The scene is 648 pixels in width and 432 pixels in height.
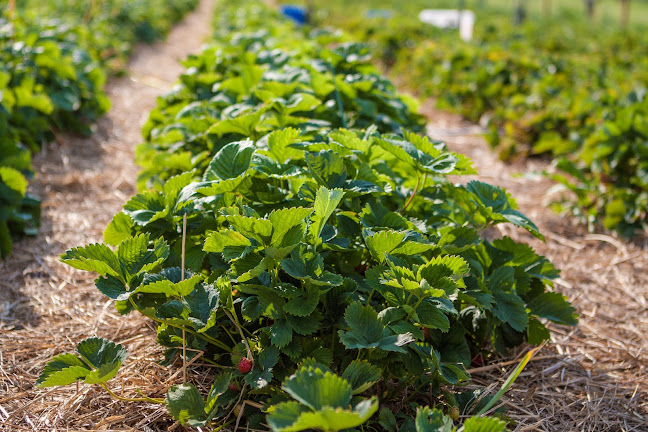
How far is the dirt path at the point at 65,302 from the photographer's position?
147 centimetres

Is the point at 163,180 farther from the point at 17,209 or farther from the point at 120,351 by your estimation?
the point at 120,351

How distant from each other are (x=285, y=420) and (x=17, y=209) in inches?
81.1

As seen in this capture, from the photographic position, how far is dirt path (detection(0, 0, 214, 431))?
147cm

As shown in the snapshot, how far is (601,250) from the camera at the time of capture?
2967mm

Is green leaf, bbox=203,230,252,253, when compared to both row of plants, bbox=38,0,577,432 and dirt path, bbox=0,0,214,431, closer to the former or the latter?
row of plants, bbox=38,0,577,432

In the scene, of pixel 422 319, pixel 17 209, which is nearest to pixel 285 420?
pixel 422 319

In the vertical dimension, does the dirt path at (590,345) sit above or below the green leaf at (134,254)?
below

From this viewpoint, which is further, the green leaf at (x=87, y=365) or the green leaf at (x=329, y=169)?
the green leaf at (x=329, y=169)

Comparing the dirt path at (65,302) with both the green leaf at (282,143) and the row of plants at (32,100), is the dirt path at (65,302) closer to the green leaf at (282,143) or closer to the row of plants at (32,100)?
the row of plants at (32,100)

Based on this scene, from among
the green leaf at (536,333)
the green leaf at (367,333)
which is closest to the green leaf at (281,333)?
the green leaf at (367,333)

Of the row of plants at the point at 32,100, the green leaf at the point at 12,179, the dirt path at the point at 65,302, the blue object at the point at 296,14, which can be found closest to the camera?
the dirt path at the point at 65,302

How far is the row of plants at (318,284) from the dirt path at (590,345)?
0.63 ft

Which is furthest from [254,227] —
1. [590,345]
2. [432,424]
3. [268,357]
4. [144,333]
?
[590,345]

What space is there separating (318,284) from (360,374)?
22 centimetres
